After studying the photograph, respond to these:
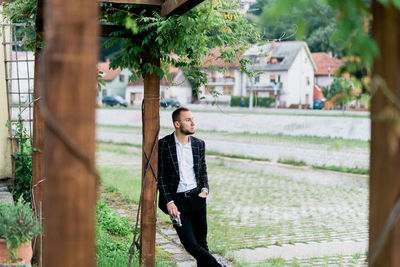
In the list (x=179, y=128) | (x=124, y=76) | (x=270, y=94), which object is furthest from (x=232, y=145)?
(x=124, y=76)

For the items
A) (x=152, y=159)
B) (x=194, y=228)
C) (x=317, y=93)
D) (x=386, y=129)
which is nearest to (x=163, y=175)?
(x=152, y=159)

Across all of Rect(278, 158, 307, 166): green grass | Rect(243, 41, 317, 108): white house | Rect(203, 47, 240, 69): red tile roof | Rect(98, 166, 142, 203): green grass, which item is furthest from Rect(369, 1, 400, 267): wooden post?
Rect(243, 41, 317, 108): white house

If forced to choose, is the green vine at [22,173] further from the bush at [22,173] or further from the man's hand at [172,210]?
the man's hand at [172,210]

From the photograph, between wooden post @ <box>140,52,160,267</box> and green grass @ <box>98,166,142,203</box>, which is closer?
wooden post @ <box>140,52,160,267</box>

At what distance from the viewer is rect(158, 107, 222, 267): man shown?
572 cm

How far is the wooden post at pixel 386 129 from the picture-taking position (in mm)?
2254

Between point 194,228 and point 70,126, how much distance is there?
4.02m

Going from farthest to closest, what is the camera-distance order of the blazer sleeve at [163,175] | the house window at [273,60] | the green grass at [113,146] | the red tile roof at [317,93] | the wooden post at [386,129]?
1. the red tile roof at [317,93]
2. the green grass at [113,146]
3. the house window at [273,60]
4. the blazer sleeve at [163,175]
5. the wooden post at [386,129]

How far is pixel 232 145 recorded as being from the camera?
25.0 meters

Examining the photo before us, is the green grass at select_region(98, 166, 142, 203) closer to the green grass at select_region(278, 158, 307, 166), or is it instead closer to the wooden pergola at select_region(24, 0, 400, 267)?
the green grass at select_region(278, 158, 307, 166)

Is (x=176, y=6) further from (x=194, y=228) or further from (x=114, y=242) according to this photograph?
(x=114, y=242)

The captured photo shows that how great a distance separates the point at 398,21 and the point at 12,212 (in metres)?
3.62

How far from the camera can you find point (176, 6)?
4832 millimetres

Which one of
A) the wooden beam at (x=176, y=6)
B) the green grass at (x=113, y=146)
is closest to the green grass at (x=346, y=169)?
the green grass at (x=113, y=146)
